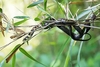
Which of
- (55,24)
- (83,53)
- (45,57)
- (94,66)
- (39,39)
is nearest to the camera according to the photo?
(55,24)

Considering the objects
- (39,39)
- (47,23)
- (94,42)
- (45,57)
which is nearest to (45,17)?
(47,23)

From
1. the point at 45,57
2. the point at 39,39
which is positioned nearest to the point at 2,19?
the point at 45,57

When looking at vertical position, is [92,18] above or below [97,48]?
above

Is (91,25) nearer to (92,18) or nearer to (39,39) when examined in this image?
(92,18)

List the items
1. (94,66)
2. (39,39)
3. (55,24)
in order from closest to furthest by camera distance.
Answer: (55,24), (94,66), (39,39)

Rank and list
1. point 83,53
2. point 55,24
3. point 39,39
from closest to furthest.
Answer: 1. point 55,24
2. point 83,53
3. point 39,39

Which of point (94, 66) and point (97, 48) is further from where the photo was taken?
point (97, 48)

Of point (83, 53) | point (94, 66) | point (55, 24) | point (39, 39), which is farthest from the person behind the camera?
point (39, 39)

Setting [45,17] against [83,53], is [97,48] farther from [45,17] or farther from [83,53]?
[45,17]

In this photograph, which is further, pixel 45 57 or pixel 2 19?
pixel 45 57
